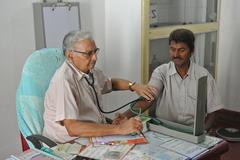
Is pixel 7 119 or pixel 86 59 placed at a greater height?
pixel 86 59

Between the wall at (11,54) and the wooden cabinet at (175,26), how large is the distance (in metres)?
0.86

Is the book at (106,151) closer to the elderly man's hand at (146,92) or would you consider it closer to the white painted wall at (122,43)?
the elderly man's hand at (146,92)

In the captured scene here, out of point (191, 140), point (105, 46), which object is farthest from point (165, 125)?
point (105, 46)

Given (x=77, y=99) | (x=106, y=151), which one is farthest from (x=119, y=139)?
(x=77, y=99)

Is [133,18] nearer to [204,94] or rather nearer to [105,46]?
[105,46]

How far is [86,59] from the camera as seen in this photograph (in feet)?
5.46

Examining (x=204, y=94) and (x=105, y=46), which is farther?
(x=105, y=46)

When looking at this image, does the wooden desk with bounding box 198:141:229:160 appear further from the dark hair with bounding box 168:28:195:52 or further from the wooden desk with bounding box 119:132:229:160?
the dark hair with bounding box 168:28:195:52

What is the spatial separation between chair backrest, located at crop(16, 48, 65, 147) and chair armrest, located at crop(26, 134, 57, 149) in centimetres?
11

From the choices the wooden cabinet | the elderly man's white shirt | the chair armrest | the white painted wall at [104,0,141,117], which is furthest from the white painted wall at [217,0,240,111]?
the chair armrest

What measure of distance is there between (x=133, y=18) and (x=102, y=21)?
1.04ft

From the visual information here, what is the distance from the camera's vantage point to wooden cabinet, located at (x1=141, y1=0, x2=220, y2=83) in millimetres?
2672

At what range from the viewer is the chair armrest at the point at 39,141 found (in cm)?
155

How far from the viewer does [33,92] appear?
176 centimetres
